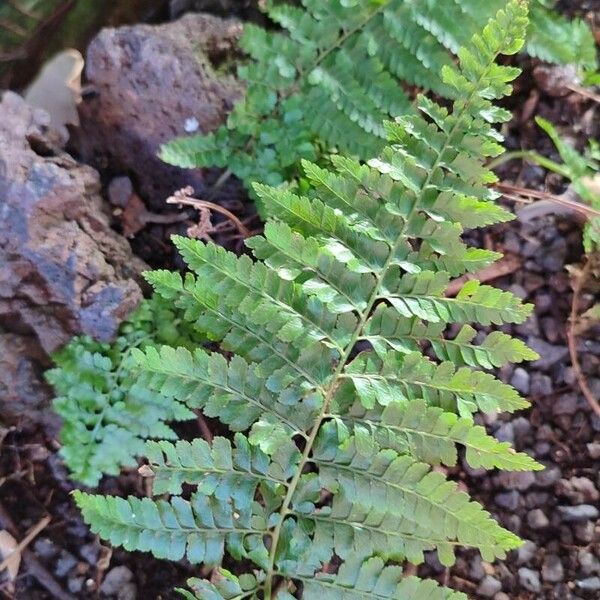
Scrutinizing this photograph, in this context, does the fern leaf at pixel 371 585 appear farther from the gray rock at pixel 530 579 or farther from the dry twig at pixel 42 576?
the dry twig at pixel 42 576

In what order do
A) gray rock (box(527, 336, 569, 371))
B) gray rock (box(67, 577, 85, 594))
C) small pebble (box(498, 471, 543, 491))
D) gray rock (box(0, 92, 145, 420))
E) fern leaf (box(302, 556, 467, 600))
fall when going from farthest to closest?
gray rock (box(527, 336, 569, 371)) → small pebble (box(498, 471, 543, 491)) → gray rock (box(67, 577, 85, 594)) → gray rock (box(0, 92, 145, 420)) → fern leaf (box(302, 556, 467, 600))

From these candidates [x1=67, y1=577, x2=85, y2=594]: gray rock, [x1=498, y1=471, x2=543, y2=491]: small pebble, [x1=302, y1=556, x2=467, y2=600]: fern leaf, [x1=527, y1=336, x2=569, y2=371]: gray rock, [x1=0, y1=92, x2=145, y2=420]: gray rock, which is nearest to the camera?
[x1=302, y1=556, x2=467, y2=600]: fern leaf

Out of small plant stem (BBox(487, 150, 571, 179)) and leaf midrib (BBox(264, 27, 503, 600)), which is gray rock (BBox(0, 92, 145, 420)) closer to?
leaf midrib (BBox(264, 27, 503, 600))

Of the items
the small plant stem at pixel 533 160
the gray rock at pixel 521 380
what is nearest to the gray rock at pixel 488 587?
the gray rock at pixel 521 380

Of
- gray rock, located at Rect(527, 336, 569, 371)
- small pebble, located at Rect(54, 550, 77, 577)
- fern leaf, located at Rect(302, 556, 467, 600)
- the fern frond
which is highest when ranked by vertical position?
gray rock, located at Rect(527, 336, 569, 371)

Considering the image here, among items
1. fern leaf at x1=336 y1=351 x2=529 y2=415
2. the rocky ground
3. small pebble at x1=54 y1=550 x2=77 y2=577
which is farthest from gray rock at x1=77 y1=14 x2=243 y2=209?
small pebble at x1=54 y1=550 x2=77 y2=577

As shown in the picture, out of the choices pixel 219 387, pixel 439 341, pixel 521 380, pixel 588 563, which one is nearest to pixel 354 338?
pixel 439 341
